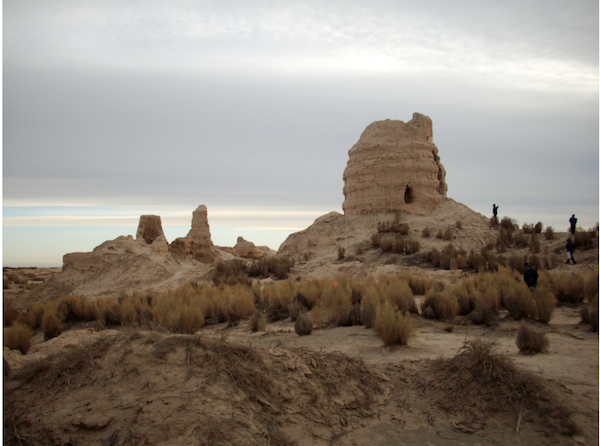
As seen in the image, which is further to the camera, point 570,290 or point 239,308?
point 239,308

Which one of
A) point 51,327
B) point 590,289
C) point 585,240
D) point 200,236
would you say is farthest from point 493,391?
point 200,236

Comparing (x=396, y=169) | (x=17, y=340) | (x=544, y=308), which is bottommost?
(x=17, y=340)

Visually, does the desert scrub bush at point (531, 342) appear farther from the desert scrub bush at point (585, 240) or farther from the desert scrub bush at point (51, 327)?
the desert scrub bush at point (585, 240)

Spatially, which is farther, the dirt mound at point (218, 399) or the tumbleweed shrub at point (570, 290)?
the tumbleweed shrub at point (570, 290)

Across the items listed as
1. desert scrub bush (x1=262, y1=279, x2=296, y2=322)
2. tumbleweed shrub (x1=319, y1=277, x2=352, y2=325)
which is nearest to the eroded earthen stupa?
desert scrub bush (x1=262, y1=279, x2=296, y2=322)

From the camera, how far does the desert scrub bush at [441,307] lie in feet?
33.9

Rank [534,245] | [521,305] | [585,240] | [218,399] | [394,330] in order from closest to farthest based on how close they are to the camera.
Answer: [218,399] < [394,330] < [521,305] < [585,240] < [534,245]

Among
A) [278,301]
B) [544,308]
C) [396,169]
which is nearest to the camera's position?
[544,308]

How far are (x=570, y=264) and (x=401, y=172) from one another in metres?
10.7

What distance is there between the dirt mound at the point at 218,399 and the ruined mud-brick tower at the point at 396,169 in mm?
20625

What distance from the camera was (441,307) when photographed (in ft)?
34.5

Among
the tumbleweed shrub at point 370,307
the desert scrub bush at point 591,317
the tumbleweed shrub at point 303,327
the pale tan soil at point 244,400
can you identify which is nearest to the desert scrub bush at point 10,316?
the pale tan soil at point 244,400

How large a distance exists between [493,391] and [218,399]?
3.48 m

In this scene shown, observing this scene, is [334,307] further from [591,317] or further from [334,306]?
[591,317]
